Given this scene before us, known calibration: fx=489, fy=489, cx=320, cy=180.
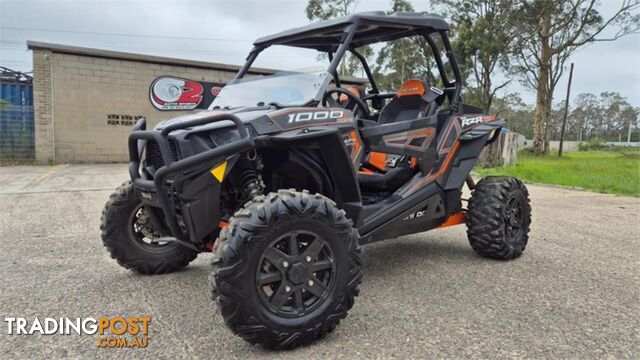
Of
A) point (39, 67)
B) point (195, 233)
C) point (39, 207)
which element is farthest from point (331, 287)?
point (39, 67)

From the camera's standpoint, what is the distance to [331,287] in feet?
9.84

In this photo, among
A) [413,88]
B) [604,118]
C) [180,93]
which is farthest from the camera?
[604,118]

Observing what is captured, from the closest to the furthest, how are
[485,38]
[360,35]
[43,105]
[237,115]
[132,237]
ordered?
[237,115] → [132,237] → [360,35] → [43,105] → [485,38]

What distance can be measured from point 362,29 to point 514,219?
2.50 meters

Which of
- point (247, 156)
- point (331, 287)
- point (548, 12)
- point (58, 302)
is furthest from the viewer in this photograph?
point (548, 12)

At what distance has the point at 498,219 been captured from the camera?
4785 millimetres

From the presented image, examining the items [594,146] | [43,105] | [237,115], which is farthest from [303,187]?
[594,146]

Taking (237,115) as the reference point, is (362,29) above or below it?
above

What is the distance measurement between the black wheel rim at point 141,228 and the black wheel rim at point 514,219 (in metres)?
3.36

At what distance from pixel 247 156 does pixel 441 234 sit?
3.75 metres

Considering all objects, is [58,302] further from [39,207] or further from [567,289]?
[39,207]

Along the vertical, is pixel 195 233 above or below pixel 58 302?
above

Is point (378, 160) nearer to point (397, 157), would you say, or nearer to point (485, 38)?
point (397, 157)

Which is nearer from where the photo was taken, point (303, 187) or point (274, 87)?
point (303, 187)
